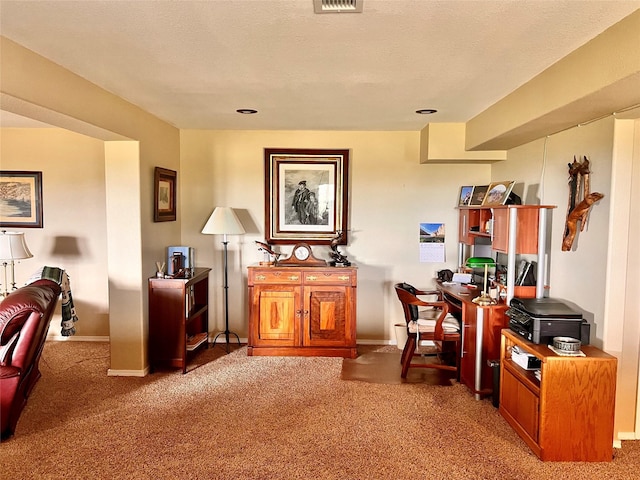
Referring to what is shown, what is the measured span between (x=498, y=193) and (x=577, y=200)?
3.26ft

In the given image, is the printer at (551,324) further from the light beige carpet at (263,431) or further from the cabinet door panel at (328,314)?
the cabinet door panel at (328,314)

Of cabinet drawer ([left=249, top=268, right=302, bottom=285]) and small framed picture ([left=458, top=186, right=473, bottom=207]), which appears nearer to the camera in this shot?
cabinet drawer ([left=249, top=268, right=302, bottom=285])

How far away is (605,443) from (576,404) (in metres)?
0.30

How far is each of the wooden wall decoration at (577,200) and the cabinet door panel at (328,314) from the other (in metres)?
2.05

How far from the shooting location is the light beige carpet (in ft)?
8.38

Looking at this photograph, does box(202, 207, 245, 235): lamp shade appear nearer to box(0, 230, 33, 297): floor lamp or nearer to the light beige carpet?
the light beige carpet


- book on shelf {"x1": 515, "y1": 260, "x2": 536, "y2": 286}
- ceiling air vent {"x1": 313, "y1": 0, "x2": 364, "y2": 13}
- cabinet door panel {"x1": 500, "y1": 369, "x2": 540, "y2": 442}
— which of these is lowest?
cabinet door panel {"x1": 500, "y1": 369, "x2": 540, "y2": 442}

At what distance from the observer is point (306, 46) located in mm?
2336

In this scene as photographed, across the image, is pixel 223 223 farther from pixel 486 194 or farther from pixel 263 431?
pixel 486 194

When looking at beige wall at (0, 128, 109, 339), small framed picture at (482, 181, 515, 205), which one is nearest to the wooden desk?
small framed picture at (482, 181, 515, 205)

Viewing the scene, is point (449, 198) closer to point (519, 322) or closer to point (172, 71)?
point (519, 322)

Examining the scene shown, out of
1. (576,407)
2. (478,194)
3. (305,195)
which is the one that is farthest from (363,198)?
(576,407)

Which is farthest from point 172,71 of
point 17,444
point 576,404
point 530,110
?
point 576,404

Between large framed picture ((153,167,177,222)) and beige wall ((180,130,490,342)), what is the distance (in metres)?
0.28
